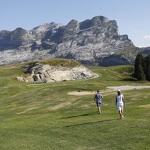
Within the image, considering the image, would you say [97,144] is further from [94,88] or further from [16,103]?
[94,88]

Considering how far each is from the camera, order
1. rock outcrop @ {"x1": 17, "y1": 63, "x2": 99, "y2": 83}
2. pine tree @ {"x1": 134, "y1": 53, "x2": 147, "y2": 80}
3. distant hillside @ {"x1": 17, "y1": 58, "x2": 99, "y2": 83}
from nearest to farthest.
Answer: rock outcrop @ {"x1": 17, "y1": 63, "x2": 99, "y2": 83}, distant hillside @ {"x1": 17, "y1": 58, "x2": 99, "y2": 83}, pine tree @ {"x1": 134, "y1": 53, "x2": 147, "y2": 80}

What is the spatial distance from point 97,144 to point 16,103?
120 ft

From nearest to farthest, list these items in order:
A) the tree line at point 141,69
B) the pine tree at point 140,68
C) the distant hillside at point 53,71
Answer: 1. the distant hillside at point 53,71
2. the pine tree at point 140,68
3. the tree line at point 141,69

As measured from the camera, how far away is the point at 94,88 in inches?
2911

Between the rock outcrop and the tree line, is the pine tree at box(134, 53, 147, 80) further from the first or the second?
the rock outcrop

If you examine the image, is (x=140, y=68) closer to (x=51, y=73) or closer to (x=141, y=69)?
(x=141, y=69)

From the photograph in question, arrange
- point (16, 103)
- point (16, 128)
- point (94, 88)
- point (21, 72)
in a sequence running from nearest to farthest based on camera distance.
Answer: point (16, 128) < point (16, 103) < point (94, 88) < point (21, 72)

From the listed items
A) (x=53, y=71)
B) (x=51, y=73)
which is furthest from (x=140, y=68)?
(x=51, y=73)

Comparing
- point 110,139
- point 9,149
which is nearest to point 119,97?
point 110,139

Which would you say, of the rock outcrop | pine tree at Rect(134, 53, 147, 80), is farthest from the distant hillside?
pine tree at Rect(134, 53, 147, 80)

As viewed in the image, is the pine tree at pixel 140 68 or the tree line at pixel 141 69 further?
the tree line at pixel 141 69

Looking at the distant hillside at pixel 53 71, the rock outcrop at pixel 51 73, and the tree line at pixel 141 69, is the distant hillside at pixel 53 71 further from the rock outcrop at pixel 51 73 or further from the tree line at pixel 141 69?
the tree line at pixel 141 69

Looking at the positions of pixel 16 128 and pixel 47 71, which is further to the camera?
pixel 47 71

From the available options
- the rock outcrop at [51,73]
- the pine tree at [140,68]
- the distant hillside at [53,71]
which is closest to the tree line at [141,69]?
the pine tree at [140,68]
